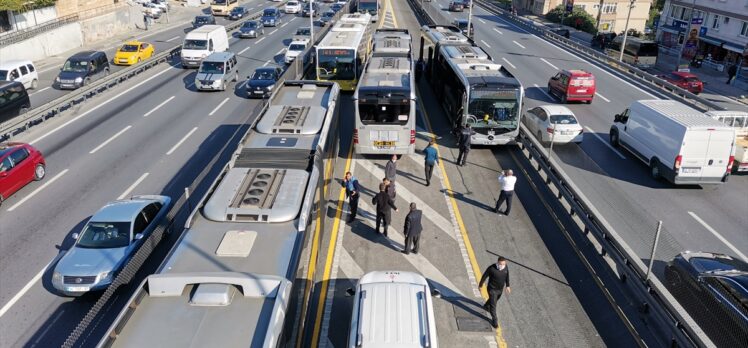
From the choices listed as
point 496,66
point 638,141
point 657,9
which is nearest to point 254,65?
point 496,66

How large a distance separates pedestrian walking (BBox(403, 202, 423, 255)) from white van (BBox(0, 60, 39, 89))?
3027cm

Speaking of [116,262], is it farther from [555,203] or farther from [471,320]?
[555,203]

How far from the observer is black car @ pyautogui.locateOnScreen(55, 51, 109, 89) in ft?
110

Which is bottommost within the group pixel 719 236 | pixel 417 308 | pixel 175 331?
pixel 719 236

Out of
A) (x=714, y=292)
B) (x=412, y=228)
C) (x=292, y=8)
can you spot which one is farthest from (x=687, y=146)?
(x=292, y=8)

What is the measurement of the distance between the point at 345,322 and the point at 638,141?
16.2m

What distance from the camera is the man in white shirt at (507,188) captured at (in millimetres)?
16062

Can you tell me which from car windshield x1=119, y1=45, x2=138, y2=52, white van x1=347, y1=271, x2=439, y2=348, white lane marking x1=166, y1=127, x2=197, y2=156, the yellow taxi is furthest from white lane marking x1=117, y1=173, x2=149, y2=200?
car windshield x1=119, y1=45, x2=138, y2=52

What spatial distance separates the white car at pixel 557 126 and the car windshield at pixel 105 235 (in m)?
17.4

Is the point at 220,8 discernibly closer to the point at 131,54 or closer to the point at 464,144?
the point at 131,54

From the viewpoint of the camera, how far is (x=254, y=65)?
4138 centimetres

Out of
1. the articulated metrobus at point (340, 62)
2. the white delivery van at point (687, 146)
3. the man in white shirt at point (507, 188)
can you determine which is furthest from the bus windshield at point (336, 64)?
the white delivery van at point (687, 146)

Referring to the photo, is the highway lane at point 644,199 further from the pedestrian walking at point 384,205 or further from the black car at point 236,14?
the black car at point 236,14

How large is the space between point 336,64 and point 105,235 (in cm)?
1692
